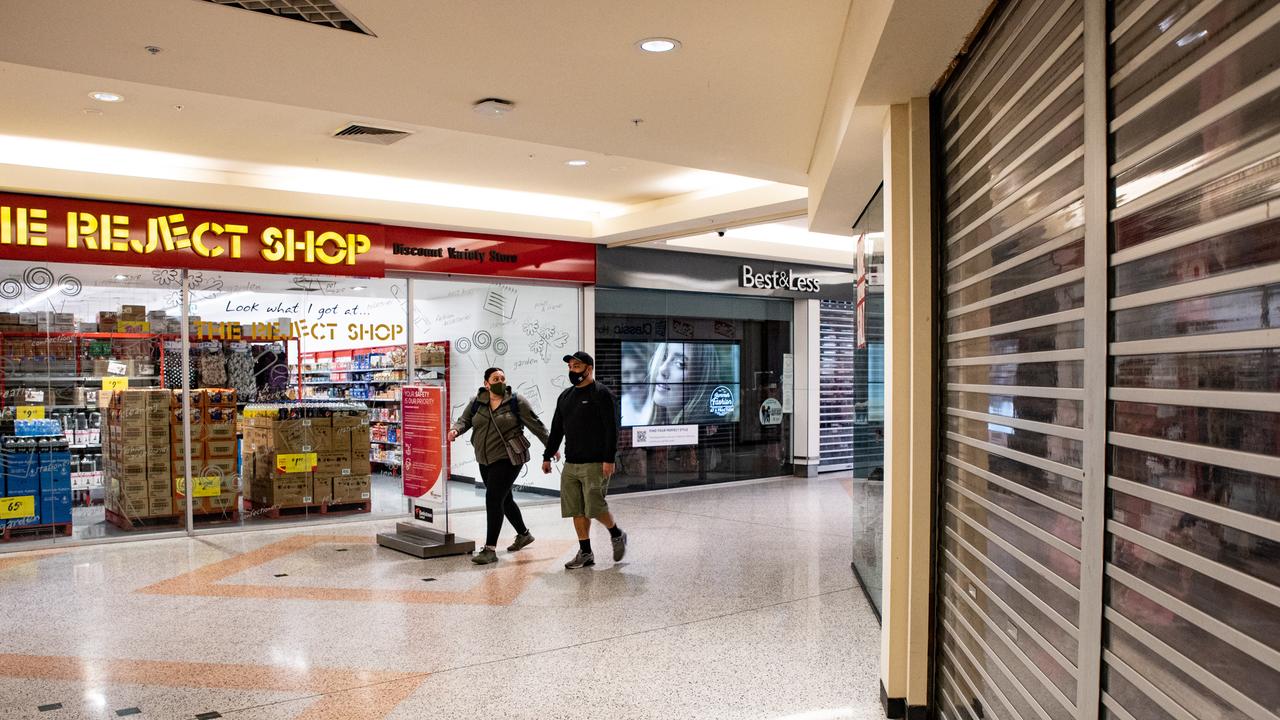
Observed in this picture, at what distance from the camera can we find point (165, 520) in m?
8.08

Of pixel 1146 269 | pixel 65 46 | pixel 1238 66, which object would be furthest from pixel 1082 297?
pixel 65 46

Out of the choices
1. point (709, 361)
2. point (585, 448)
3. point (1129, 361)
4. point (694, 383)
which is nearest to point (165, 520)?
point (585, 448)

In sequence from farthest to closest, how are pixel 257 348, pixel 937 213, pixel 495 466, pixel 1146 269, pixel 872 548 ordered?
1. pixel 257 348
2. pixel 495 466
3. pixel 872 548
4. pixel 937 213
5. pixel 1146 269

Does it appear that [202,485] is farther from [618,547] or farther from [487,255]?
[618,547]

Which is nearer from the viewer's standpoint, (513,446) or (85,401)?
(513,446)

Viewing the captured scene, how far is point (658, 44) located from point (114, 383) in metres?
6.26

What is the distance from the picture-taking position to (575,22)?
147 inches

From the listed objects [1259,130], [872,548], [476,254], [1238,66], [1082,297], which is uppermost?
[476,254]

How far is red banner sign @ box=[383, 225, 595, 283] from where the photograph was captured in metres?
9.07

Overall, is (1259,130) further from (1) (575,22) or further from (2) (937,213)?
(1) (575,22)

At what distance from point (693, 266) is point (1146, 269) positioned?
9.43 meters

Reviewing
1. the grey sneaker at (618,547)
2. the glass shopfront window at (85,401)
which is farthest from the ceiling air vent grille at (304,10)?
the glass shopfront window at (85,401)

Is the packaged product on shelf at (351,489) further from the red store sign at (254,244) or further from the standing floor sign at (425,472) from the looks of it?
the red store sign at (254,244)

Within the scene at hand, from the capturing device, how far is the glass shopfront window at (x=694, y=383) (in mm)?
10742
